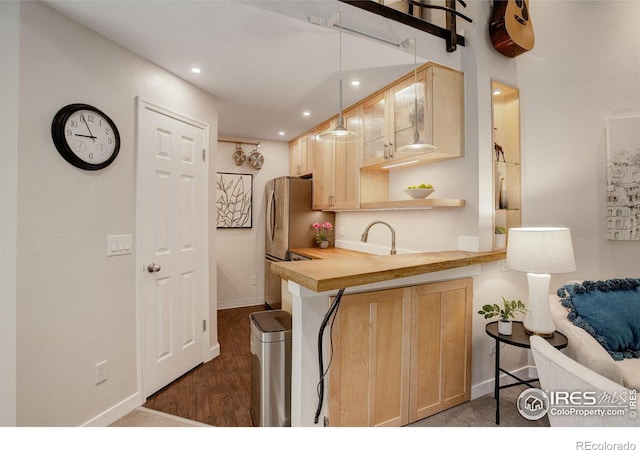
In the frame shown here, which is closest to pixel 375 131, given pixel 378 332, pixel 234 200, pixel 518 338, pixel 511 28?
pixel 511 28

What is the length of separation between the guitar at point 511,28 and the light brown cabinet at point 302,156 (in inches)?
86.7

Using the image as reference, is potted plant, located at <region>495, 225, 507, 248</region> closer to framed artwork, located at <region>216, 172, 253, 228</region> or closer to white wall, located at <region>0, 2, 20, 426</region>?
white wall, located at <region>0, 2, 20, 426</region>

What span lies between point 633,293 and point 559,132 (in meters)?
1.34

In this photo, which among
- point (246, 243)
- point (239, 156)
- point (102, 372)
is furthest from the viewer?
point (246, 243)

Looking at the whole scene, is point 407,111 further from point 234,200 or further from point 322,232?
point 234,200

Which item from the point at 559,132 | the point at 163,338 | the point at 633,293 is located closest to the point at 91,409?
the point at 163,338

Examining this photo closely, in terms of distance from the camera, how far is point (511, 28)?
7.42ft

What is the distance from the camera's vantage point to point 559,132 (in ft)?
8.13

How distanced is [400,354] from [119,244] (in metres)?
1.95

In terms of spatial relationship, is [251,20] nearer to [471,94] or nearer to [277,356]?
[471,94]

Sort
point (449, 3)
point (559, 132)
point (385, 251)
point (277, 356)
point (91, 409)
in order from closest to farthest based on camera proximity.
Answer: point (277, 356), point (91, 409), point (449, 3), point (559, 132), point (385, 251)

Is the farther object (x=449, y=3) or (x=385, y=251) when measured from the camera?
(x=385, y=251)

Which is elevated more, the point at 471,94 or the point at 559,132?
the point at 471,94

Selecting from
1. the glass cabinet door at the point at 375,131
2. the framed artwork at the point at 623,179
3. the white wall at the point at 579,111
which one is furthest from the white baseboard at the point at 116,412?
the framed artwork at the point at 623,179
